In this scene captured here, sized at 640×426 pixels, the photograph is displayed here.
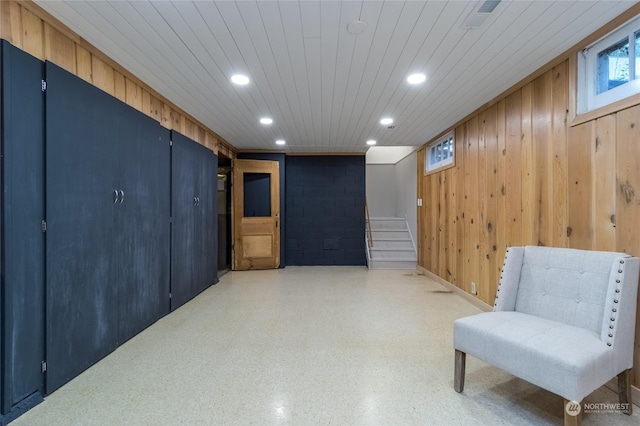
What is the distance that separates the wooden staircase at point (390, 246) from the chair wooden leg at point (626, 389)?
4454 mm

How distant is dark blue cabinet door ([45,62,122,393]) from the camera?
195 cm

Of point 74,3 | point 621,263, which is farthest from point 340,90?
point 621,263

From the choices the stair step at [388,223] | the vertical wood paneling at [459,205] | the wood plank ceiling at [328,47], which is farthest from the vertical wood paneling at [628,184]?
the stair step at [388,223]

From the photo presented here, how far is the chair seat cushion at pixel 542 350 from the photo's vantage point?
1.48m

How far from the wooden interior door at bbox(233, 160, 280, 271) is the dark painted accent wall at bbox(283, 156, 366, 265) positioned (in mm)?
528

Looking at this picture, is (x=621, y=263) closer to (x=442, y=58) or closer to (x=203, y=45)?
(x=442, y=58)

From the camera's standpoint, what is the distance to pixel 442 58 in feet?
8.19

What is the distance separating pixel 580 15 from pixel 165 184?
12.6 feet

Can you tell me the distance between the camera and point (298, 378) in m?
2.16

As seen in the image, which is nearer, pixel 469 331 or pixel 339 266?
pixel 469 331

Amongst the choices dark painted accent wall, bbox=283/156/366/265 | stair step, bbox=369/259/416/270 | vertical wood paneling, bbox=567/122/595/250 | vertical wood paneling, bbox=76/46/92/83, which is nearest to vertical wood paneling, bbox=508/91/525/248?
vertical wood paneling, bbox=567/122/595/250

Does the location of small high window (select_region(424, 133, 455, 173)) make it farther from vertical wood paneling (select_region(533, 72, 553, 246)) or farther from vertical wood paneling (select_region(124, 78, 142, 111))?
vertical wood paneling (select_region(124, 78, 142, 111))

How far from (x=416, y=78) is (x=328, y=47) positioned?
1.02 m

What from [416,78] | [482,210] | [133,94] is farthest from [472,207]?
[133,94]
